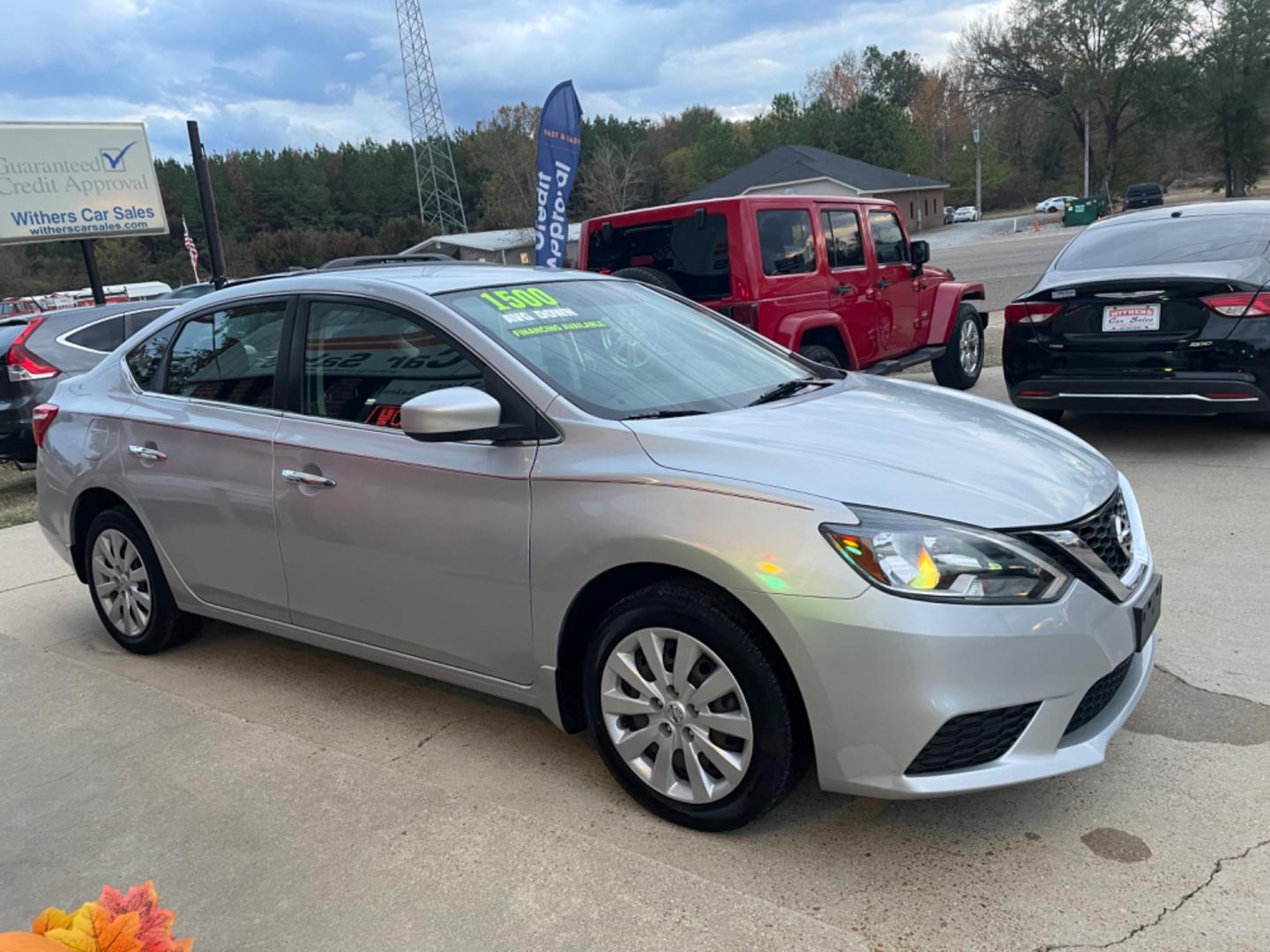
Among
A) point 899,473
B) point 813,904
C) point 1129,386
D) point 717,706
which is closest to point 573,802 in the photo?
point 717,706

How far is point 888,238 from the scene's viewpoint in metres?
8.91

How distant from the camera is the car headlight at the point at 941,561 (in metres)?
2.47

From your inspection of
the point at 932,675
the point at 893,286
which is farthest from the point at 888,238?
the point at 932,675

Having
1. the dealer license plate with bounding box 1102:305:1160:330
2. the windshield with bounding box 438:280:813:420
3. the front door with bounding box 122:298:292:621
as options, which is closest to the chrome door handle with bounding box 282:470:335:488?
the front door with bounding box 122:298:292:621

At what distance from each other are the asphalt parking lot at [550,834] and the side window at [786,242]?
4.13 m

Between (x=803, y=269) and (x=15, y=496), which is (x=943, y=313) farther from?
(x=15, y=496)

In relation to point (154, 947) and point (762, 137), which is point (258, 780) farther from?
point (762, 137)

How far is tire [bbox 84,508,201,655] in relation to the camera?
Result: 14.4ft

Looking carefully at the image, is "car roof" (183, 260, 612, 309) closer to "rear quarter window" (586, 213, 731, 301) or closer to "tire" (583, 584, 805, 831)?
"tire" (583, 584, 805, 831)

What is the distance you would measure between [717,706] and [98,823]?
204 centimetres

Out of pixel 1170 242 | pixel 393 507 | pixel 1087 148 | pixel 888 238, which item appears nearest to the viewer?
pixel 393 507

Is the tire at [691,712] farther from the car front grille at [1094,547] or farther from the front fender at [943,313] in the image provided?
the front fender at [943,313]

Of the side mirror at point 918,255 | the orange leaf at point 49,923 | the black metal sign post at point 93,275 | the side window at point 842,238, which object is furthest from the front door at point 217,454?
the black metal sign post at point 93,275

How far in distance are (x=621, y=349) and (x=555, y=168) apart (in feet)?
33.7
